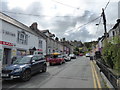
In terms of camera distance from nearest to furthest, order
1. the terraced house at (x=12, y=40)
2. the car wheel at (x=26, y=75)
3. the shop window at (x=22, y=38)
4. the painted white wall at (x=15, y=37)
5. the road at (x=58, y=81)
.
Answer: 1. the road at (x=58, y=81)
2. the car wheel at (x=26, y=75)
3. the terraced house at (x=12, y=40)
4. the painted white wall at (x=15, y=37)
5. the shop window at (x=22, y=38)

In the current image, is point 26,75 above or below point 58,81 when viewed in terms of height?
above

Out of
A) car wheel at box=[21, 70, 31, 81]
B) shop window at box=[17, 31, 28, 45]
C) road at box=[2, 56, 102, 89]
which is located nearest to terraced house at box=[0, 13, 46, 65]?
shop window at box=[17, 31, 28, 45]

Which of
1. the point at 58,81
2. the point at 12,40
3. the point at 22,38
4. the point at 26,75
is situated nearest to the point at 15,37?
the point at 12,40

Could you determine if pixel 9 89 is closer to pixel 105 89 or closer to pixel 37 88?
pixel 37 88

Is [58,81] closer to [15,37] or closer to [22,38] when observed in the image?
[15,37]

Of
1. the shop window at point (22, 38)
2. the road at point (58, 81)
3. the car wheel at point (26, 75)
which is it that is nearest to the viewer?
the road at point (58, 81)

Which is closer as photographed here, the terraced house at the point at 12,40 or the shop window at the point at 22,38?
the terraced house at the point at 12,40

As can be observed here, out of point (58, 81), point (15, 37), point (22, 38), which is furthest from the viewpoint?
point (22, 38)

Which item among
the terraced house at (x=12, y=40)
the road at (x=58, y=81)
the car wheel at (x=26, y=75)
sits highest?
the terraced house at (x=12, y=40)

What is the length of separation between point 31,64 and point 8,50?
8.08m

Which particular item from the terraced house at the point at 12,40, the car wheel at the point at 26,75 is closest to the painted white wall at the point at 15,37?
the terraced house at the point at 12,40

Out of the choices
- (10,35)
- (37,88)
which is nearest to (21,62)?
(37,88)

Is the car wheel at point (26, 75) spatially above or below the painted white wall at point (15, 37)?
below

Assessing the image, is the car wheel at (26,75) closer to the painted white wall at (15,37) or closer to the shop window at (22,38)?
the painted white wall at (15,37)
